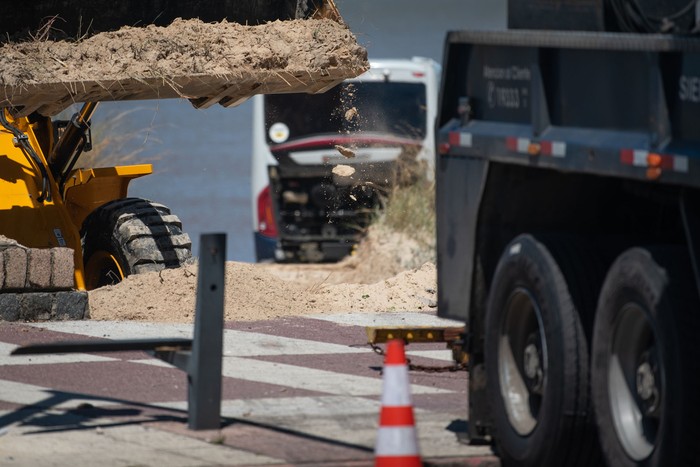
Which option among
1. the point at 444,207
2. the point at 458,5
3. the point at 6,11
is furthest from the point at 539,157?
the point at 458,5

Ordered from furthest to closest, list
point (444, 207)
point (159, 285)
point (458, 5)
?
point (458, 5) → point (159, 285) → point (444, 207)

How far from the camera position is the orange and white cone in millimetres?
6070

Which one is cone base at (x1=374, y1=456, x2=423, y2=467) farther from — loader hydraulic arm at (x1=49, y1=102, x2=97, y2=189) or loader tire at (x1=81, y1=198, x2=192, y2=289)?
loader hydraulic arm at (x1=49, y1=102, x2=97, y2=189)

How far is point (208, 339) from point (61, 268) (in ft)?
13.2

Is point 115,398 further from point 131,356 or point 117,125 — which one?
point 117,125

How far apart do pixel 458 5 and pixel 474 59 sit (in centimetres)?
4558

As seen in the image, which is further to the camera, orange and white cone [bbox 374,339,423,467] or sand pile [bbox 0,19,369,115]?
sand pile [bbox 0,19,369,115]

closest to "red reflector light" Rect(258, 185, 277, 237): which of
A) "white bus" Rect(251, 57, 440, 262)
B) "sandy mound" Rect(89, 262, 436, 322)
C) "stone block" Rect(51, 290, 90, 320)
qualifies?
"white bus" Rect(251, 57, 440, 262)

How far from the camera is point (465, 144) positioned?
7.06 meters

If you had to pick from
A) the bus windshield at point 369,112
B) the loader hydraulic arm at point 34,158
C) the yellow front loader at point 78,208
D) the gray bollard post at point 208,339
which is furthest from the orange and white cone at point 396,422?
the bus windshield at point 369,112

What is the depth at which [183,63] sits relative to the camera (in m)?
11.0

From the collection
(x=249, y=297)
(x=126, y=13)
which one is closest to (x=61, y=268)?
(x=249, y=297)

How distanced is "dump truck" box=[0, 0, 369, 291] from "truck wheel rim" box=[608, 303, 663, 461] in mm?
5541

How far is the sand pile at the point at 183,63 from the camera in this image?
1073 centimetres
